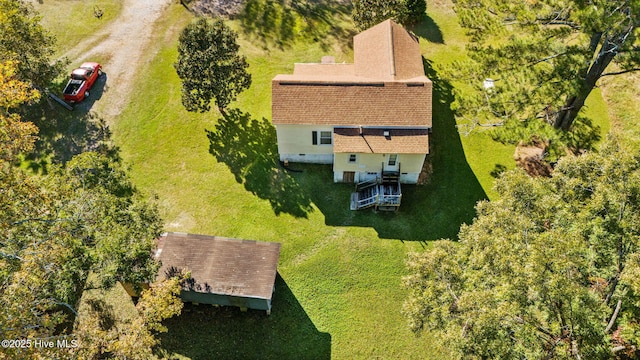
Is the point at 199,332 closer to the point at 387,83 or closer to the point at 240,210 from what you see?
the point at 240,210

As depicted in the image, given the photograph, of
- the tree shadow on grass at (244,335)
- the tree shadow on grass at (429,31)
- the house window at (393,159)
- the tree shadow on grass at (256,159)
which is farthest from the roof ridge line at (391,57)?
the tree shadow on grass at (244,335)

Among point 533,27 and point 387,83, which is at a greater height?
point 533,27

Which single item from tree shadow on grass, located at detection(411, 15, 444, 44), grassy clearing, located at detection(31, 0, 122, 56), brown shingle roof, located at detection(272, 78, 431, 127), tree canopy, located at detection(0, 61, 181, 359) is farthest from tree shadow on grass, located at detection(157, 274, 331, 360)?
grassy clearing, located at detection(31, 0, 122, 56)

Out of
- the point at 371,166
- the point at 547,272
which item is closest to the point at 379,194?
the point at 371,166

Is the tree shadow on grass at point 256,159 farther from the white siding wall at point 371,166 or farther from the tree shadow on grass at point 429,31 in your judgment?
the tree shadow on grass at point 429,31

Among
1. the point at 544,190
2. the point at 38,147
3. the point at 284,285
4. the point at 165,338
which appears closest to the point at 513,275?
the point at 544,190
